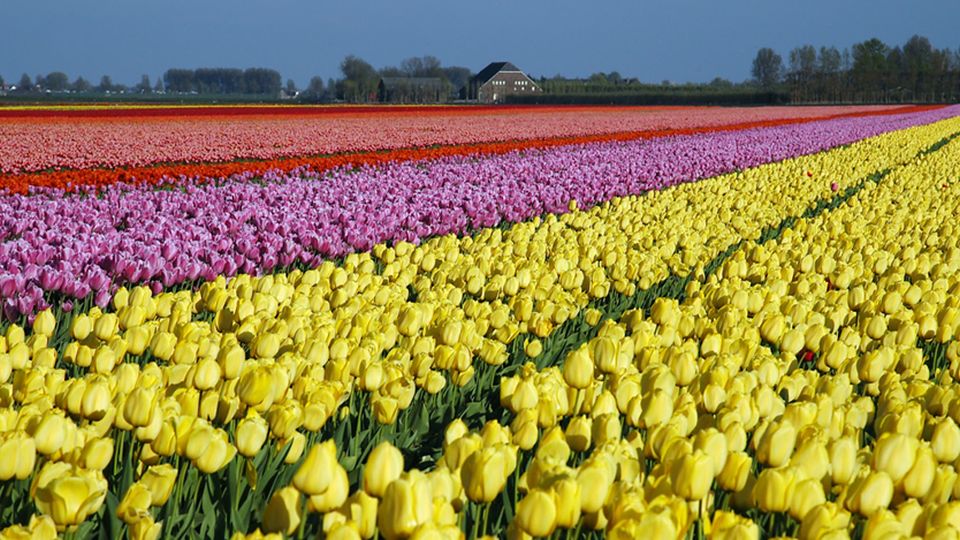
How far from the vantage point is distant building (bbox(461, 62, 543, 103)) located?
120 m

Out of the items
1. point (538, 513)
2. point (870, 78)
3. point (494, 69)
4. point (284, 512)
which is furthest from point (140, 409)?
point (494, 69)

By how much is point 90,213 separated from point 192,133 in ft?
52.9

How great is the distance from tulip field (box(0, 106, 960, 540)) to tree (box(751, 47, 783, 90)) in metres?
118

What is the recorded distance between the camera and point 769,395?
2.49 metres

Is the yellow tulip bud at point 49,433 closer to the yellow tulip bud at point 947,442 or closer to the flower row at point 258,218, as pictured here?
the yellow tulip bud at point 947,442

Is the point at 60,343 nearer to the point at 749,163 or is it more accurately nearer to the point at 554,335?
the point at 554,335

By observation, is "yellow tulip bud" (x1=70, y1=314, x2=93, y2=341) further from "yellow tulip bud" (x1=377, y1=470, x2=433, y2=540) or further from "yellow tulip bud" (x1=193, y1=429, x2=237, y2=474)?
"yellow tulip bud" (x1=377, y1=470, x2=433, y2=540)

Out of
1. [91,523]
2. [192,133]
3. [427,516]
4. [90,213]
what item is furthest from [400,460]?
[192,133]

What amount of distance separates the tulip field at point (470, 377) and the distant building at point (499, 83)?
113130mm

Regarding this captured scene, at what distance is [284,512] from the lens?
1792 mm

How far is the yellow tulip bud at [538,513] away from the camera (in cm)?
160

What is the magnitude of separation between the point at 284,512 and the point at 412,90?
99.8 meters

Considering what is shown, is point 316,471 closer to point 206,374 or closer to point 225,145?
point 206,374

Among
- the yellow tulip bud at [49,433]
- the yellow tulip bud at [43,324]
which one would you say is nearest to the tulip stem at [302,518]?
the yellow tulip bud at [49,433]
